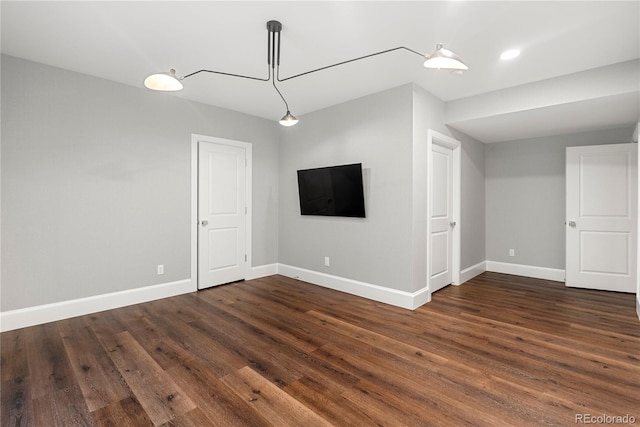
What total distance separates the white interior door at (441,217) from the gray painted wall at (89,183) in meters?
3.19

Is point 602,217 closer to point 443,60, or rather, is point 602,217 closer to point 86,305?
point 443,60

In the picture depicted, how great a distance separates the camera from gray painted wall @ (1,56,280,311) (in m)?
2.95

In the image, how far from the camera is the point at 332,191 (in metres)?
4.28

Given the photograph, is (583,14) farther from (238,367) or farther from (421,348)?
(238,367)

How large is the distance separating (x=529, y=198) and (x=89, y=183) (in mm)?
6291

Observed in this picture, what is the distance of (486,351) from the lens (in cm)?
248

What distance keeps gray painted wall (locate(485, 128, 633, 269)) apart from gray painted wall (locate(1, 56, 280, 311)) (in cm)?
480

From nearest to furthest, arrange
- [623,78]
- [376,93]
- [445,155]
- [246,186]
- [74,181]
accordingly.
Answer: [623,78], [74,181], [376,93], [445,155], [246,186]

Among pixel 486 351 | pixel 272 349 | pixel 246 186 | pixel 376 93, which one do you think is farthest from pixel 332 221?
pixel 486 351

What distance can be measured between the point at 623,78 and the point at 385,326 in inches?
131

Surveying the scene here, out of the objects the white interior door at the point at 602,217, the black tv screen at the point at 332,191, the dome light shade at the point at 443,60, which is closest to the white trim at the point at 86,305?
the black tv screen at the point at 332,191

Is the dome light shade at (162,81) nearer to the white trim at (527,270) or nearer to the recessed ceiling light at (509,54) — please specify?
the recessed ceiling light at (509,54)

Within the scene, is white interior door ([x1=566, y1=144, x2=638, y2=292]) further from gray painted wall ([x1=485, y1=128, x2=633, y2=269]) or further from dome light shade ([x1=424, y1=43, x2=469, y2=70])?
dome light shade ([x1=424, y1=43, x2=469, y2=70])

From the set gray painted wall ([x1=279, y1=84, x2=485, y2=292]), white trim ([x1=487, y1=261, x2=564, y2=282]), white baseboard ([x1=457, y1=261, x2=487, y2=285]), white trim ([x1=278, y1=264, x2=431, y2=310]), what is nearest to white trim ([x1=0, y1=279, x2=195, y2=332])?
white trim ([x1=278, y1=264, x2=431, y2=310])
